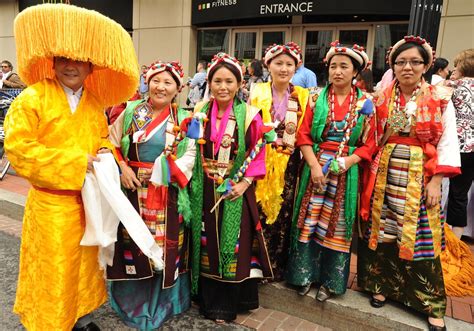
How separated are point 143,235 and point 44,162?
2.27ft

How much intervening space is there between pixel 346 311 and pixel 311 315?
10.9 inches

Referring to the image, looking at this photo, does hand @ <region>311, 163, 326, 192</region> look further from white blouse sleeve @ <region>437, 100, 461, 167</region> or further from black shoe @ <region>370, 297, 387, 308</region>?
black shoe @ <region>370, 297, 387, 308</region>

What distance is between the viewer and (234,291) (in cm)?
284

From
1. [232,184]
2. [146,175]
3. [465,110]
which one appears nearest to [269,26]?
[465,110]

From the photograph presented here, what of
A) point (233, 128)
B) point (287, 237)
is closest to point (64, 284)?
point (233, 128)

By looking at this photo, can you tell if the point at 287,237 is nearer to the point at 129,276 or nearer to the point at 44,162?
the point at 129,276

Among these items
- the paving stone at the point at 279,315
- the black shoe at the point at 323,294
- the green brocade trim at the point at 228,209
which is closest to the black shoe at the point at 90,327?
the green brocade trim at the point at 228,209

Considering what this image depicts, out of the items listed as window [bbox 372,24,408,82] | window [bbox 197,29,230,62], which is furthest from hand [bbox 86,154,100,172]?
window [bbox 197,29,230,62]

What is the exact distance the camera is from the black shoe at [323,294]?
286cm

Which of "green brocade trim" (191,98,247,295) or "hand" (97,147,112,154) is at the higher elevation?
"hand" (97,147,112,154)

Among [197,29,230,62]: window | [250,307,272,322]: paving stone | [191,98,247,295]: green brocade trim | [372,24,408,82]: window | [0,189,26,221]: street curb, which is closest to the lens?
[191,98,247,295]: green brocade trim

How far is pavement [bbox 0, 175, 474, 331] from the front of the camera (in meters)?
2.70

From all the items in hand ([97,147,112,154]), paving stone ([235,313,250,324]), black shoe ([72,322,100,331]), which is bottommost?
paving stone ([235,313,250,324])

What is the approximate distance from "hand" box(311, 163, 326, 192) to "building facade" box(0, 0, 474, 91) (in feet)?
19.8
